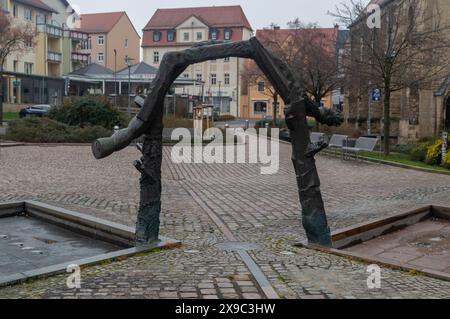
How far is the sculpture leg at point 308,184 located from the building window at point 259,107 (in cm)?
7506

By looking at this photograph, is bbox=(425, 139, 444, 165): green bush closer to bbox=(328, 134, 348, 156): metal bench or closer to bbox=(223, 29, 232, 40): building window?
bbox=(328, 134, 348, 156): metal bench

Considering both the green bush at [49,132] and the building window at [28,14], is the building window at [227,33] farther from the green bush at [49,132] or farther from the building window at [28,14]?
the green bush at [49,132]

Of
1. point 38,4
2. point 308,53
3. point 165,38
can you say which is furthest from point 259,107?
point 308,53

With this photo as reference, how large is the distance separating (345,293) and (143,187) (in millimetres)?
3025

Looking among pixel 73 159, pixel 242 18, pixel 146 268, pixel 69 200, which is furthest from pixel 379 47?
pixel 242 18

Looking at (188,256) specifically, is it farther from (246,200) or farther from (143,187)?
(246,200)

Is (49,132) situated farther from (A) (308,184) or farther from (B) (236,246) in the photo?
(A) (308,184)

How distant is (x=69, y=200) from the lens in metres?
11.3

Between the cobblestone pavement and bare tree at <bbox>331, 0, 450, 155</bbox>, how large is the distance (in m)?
4.90

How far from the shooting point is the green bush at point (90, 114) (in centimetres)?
3316

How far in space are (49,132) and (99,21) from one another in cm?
6221

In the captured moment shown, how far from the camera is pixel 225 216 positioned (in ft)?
32.4

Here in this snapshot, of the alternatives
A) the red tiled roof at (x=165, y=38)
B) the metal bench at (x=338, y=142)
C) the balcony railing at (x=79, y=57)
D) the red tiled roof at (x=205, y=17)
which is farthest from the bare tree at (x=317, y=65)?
the red tiled roof at (x=205, y=17)

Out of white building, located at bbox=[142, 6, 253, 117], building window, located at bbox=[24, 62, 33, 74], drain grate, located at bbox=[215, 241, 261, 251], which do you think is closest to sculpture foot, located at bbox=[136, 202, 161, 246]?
drain grate, located at bbox=[215, 241, 261, 251]
